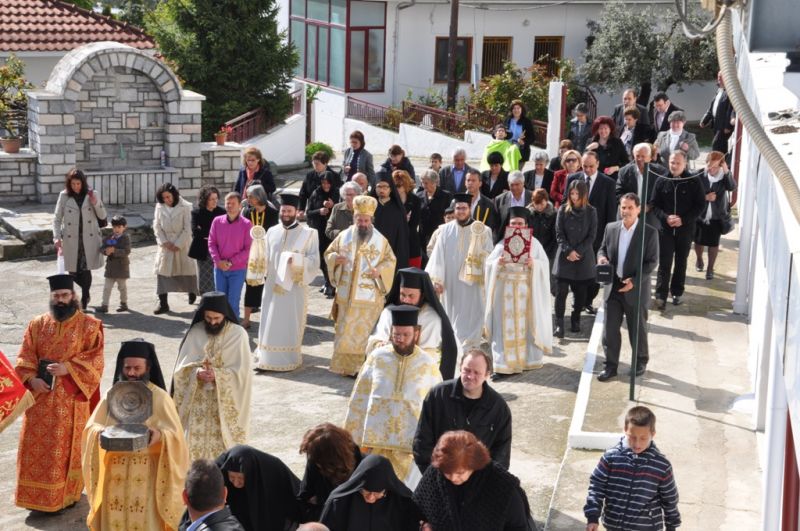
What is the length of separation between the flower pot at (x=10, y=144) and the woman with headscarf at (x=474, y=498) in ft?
46.8

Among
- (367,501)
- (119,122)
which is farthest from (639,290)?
(119,122)

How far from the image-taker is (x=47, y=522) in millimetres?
9008

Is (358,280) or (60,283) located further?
(358,280)

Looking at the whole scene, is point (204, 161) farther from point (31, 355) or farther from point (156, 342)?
point (31, 355)

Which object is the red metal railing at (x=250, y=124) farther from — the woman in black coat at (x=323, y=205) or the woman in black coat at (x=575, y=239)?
the woman in black coat at (x=575, y=239)

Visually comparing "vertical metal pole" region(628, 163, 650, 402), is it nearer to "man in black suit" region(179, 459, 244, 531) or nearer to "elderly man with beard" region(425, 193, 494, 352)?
"elderly man with beard" region(425, 193, 494, 352)

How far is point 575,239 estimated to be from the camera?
12906 mm

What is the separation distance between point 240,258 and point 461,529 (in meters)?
6.99

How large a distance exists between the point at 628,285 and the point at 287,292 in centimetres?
343

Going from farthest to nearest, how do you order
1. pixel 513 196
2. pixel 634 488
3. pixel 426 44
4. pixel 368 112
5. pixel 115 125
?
pixel 426 44 → pixel 368 112 → pixel 115 125 → pixel 513 196 → pixel 634 488

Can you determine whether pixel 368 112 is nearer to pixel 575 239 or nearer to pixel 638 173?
pixel 638 173

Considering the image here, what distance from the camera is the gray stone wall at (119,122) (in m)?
19.5

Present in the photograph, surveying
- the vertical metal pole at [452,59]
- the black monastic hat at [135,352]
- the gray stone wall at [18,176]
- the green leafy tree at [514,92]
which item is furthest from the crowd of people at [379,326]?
the vertical metal pole at [452,59]

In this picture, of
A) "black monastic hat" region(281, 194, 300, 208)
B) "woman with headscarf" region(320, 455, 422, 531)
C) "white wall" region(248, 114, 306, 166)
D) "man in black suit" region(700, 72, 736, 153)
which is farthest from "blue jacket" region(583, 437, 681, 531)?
"white wall" region(248, 114, 306, 166)
